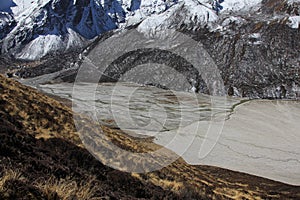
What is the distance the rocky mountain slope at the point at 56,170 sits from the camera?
6.32 m

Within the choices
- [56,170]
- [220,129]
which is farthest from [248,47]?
[56,170]

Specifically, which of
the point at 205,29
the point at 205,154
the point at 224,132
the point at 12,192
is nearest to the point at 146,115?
the point at 224,132

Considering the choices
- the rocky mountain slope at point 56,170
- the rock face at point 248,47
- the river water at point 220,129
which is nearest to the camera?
the rocky mountain slope at point 56,170

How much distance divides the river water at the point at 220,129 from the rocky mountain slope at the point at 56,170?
7.49m

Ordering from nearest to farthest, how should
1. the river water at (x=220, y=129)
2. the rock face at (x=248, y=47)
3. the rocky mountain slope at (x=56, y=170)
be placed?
the rocky mountain slope at (x=56, y=170)
the river water at (x=220, y=129)
the rock face at (x=248, y=47)

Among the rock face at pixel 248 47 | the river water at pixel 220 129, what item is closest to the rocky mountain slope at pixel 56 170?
the river water at pixel 220 129

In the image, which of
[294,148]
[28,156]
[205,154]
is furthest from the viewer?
[294,148]

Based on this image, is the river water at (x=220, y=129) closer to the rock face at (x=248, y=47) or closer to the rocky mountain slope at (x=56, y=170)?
the rocky mountain slope at (x=56, y=170)

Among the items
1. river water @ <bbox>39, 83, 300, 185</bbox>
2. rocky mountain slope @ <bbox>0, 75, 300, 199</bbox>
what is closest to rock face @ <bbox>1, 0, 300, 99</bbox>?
river water @ <bbox>39, 83, 300, 185</bbox>

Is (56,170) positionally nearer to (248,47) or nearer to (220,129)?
(220,129)

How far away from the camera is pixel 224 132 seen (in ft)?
139

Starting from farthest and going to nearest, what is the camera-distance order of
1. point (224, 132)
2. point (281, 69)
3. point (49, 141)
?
1. point (281, 69)
2. point (224, 132)
3. point (49, 141)

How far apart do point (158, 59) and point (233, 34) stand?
27535mm

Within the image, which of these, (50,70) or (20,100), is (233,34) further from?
(20,100)
